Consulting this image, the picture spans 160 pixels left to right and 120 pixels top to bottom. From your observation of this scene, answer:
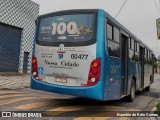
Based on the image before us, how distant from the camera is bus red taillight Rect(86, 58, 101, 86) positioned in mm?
7664

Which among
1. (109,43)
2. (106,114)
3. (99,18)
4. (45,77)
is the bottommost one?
(106,114)

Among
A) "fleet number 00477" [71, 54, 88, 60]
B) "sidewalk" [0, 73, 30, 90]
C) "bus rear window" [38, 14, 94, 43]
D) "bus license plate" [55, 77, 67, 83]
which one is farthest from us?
"sidewalk" [0, 73, 30, 90]

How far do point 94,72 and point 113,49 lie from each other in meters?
1.25

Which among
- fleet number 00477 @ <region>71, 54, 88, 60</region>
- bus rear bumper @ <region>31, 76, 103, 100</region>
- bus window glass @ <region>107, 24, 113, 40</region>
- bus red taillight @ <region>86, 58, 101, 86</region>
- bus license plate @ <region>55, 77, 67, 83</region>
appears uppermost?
bus window glass @ <region>107, 24, 113, 40</region>

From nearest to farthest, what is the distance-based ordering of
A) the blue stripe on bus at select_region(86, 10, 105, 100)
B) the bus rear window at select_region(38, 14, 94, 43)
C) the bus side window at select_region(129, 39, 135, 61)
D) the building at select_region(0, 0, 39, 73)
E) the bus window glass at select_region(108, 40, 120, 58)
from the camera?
the blue stripe on bus at select_region(86, 10, 105, 100) → the bus rear window at select_region(38, 14, 94, 43) → the bus window glass at select_region(108, 40, 120, 58) → the bus side window at select_region(129, 39, 135, 61) → the building at select_region(0, 0, 39, 73)

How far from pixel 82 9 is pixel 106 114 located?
10.0ft

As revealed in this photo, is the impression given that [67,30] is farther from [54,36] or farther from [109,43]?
[109,43]

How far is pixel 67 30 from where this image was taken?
27.3 feet

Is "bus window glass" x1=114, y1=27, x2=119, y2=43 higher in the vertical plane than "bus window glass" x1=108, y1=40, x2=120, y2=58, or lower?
higher

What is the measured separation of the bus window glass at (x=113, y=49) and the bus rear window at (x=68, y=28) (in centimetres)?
68

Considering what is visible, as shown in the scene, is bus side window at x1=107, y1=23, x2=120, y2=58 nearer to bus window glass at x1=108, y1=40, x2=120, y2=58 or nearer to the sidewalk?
bus window glass at x1=108, y1=40, x2=120, y2=58

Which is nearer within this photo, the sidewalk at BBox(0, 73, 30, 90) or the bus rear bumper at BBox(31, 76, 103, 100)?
the bus rear bumper at BBox(31, 76, 103, 100)

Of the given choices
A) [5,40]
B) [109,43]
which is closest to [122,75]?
[109,43]

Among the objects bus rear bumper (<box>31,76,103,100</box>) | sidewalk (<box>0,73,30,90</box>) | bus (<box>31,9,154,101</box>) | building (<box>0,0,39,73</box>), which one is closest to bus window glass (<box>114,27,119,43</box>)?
bus (<box>31,9,154,101</box>)
